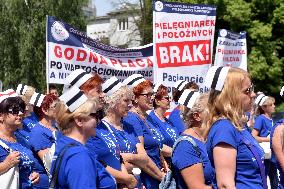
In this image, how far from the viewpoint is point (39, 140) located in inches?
250

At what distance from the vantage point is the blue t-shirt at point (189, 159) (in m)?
4.41

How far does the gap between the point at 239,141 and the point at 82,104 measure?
1099 millimetres

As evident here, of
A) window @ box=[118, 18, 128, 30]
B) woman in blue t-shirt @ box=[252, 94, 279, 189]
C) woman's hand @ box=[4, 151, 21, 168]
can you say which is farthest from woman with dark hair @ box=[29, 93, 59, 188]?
window @ box=[118, 18, 128, 30]

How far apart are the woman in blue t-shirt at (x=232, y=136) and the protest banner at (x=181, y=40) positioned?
5.54 m

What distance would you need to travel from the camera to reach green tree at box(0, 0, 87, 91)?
2920 cm

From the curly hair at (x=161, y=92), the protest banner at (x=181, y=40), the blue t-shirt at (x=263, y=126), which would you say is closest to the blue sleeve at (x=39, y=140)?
the curly hair at (x=161, y=92)

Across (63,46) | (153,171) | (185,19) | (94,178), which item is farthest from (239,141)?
(185,19)

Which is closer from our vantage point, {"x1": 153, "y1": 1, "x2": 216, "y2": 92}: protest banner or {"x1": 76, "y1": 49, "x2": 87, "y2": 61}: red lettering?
{"x1": 76, "y1": 49, "x2": 87, "y2": 61}: red lettering

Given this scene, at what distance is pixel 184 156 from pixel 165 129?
10.3 ft

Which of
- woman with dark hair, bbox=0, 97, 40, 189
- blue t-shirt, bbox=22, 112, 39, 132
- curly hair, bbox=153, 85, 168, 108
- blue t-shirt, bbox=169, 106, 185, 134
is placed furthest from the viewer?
Result: blue t-shirt, bbox=169, 106, 185, 134

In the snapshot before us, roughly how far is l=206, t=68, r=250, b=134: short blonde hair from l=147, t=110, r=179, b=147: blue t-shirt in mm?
3303

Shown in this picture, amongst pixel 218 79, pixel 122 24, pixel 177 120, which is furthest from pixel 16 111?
pixel 122 24

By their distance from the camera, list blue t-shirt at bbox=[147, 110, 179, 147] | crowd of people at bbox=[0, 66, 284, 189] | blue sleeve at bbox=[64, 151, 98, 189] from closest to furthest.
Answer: blue sleeve at bbox=[64, 151, 98, 189] → crowd of people at bbox=[0, 66, 284, 189] → blue t-shirt at bbox=[147, 110, 179, 147]

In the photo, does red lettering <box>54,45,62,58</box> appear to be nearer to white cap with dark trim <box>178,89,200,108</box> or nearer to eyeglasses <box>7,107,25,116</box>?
eyeglasses <box>7,107,25,116</box>
